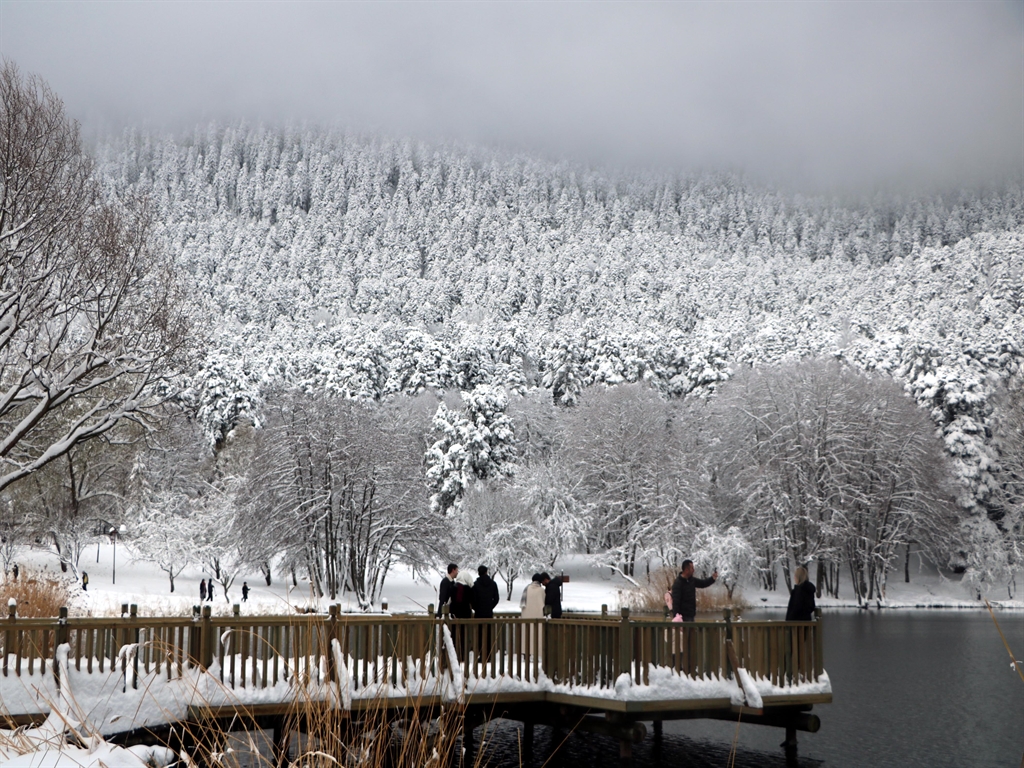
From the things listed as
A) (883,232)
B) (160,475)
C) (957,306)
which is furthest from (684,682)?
(883,232)

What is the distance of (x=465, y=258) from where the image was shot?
178 metres

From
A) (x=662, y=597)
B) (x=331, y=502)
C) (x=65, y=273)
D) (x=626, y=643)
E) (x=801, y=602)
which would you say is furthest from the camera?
(x=331, y=502)

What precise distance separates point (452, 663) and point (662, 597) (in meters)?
25.1

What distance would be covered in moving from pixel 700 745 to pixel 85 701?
33.8 feet

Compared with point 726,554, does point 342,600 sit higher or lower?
lower

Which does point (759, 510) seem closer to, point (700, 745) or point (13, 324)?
point (700, 745)

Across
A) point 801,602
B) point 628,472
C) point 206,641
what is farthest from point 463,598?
point 628,472

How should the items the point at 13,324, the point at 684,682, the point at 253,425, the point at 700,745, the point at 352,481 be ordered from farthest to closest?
the point at 253,425, the point at 352,481, the point at 13,324, the point at 700,745, the point at 684,682

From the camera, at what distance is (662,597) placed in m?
36.5

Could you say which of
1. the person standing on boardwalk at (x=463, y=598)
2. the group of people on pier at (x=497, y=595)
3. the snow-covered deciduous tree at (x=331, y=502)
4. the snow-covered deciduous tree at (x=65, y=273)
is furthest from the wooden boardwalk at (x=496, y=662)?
the snow-covered deciduous tree at (x=331, y=502)

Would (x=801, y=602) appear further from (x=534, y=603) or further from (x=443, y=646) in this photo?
(x=443, y=646)

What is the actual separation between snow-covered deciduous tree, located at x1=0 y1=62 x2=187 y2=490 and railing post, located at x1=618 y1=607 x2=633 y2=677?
13.7 meters

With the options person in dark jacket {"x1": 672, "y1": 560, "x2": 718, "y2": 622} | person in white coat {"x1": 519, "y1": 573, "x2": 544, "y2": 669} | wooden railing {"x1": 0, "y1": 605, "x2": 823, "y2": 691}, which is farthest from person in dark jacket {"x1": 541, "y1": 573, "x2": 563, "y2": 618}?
person in dark jacket {"x1": 672, "y1": 560, "x2": 718, "y2": 622}

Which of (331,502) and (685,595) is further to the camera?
(331,502)
